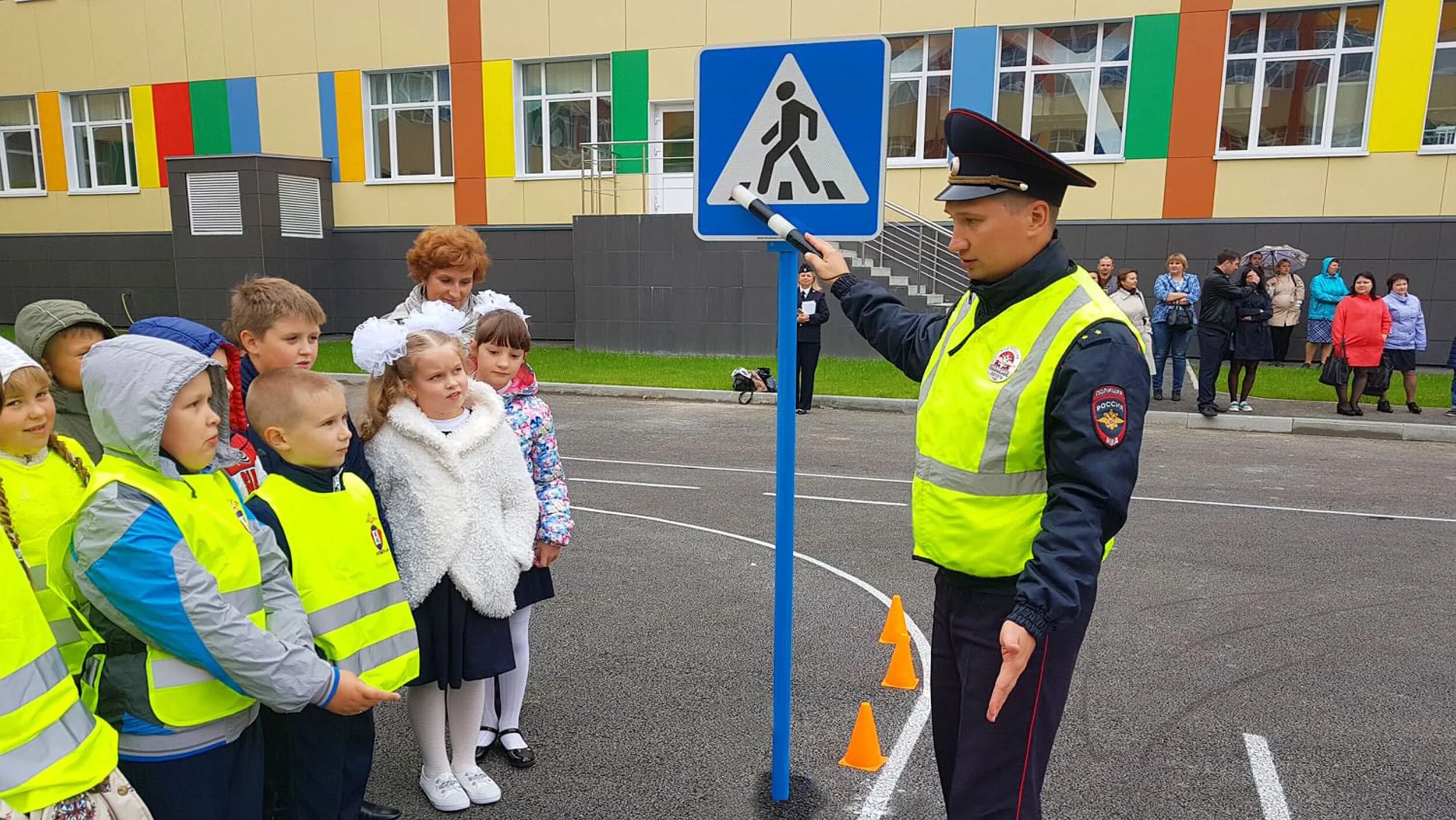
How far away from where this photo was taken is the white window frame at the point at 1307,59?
16.2m

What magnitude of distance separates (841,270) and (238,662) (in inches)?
80.6

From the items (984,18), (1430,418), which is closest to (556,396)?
(984,18)

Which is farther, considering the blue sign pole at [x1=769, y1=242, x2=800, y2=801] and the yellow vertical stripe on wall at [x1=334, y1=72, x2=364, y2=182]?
the yellow vertical stripe on wall at [x1=334, y1=72, x2=364, y2=182]

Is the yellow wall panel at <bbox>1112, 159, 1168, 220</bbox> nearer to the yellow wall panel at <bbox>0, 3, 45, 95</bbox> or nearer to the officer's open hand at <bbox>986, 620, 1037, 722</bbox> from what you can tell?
the officer's open hand at <bbox>986, 620, 1037, 722</bbox>

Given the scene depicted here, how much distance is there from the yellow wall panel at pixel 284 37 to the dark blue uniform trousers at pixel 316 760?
22.1m

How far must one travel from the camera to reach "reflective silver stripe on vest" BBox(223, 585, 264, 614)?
2.35 m

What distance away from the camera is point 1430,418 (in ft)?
40.7

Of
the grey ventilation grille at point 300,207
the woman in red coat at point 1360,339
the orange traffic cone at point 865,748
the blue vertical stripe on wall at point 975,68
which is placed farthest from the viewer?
the grey ventilation grille at point 300,207

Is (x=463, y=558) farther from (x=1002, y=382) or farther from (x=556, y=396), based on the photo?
(x=556, y=396)

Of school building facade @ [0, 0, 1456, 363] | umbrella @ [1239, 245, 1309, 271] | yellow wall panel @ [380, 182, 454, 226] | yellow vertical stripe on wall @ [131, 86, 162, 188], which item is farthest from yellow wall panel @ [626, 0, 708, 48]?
yellow vertical stripe on wall @ [131, 86, 162, 188]

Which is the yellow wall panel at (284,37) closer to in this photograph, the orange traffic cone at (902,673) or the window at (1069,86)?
the window at (1069,86)

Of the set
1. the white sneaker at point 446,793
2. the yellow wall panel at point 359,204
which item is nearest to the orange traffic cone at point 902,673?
the white sneaker at point 446,793

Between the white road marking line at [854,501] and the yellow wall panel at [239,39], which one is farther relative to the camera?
the yellow wall panel at [239,39]

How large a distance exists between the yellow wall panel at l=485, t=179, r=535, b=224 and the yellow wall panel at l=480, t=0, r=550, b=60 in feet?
8.62
